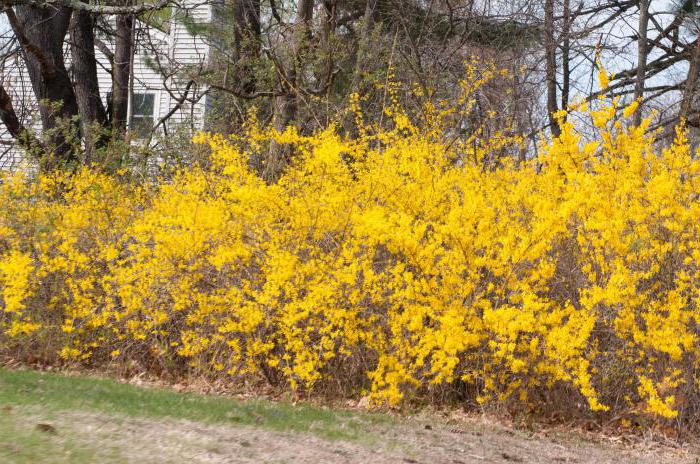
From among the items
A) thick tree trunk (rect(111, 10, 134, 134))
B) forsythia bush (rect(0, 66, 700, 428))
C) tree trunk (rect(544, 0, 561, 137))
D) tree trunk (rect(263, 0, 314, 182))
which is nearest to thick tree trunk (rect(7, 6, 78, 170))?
thick tree trunk (rect(111, 10, 134, 134))

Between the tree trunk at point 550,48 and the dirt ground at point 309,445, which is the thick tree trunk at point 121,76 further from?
the dirt ground at point 309,445

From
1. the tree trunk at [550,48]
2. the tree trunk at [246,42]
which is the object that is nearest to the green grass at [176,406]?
the tree trunk at [246,42]

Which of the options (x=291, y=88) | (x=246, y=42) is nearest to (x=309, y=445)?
(x=291, y=88)

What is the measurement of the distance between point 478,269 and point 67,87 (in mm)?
9342

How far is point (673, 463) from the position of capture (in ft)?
18.6

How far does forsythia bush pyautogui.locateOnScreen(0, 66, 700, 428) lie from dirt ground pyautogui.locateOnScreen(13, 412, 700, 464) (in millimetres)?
537

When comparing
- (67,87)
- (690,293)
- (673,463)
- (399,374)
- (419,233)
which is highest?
(67,87)

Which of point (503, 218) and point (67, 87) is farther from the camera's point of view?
point (67, 87)

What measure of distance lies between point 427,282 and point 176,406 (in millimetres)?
2150

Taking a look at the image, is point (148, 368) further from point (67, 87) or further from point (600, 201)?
point (67, 87)

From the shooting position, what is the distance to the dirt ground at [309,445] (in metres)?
3.97

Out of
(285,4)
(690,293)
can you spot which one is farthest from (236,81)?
(690,293)

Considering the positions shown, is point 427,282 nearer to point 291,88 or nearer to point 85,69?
point 291,88

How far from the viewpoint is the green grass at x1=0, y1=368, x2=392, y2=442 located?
16.3 feet
